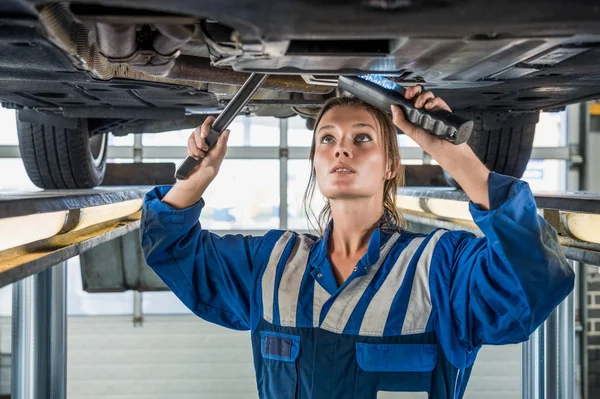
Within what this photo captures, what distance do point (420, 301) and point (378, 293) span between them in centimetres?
8

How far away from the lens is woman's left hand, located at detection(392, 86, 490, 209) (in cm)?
99

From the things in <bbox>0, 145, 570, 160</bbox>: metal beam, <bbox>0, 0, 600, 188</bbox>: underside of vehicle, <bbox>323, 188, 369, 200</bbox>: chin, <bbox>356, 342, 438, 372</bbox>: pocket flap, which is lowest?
<bbox>356, 342, 438, 372</bbox>: pocket flap

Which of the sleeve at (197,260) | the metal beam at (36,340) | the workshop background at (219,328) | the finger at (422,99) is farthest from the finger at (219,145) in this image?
the workshop background at (219,328)

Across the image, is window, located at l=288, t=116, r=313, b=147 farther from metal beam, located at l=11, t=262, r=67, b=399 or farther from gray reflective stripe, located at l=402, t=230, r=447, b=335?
gray reflective stripe, located at l=402, t=230, r=447, b=335

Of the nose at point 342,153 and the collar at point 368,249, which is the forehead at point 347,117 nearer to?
the nose at point 342,153

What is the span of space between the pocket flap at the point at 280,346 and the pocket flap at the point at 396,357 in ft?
0.40

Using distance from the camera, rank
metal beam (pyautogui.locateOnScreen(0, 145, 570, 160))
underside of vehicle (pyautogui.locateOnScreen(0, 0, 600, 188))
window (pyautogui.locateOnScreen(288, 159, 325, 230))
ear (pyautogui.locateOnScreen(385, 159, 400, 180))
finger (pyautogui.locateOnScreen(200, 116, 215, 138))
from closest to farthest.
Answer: underside of vehicle (pyautogui.locateOnScreen(0, 0, 600, 188)) < finger (pyautogui.locateOnScreen(200, 116, 215, 138)) < ear (pyautogui.locateOnScreen(385, 159, 400, 180)) < metal beam (pyautogui.locateOnScreen(0, 145, 570, 160)) < window (pyautogui.locateOnScreen(288, 159, 325, 230))

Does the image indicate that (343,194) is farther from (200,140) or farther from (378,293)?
(200,140)

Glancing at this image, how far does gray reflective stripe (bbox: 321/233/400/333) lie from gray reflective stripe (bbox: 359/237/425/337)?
0.09ft

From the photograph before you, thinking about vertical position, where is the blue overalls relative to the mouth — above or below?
below

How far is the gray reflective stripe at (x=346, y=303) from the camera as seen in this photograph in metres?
1.16

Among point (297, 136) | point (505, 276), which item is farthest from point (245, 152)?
point (505, 276)

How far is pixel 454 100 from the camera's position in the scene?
1849mm

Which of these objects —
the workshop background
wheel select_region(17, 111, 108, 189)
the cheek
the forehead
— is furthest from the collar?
the workshop background
